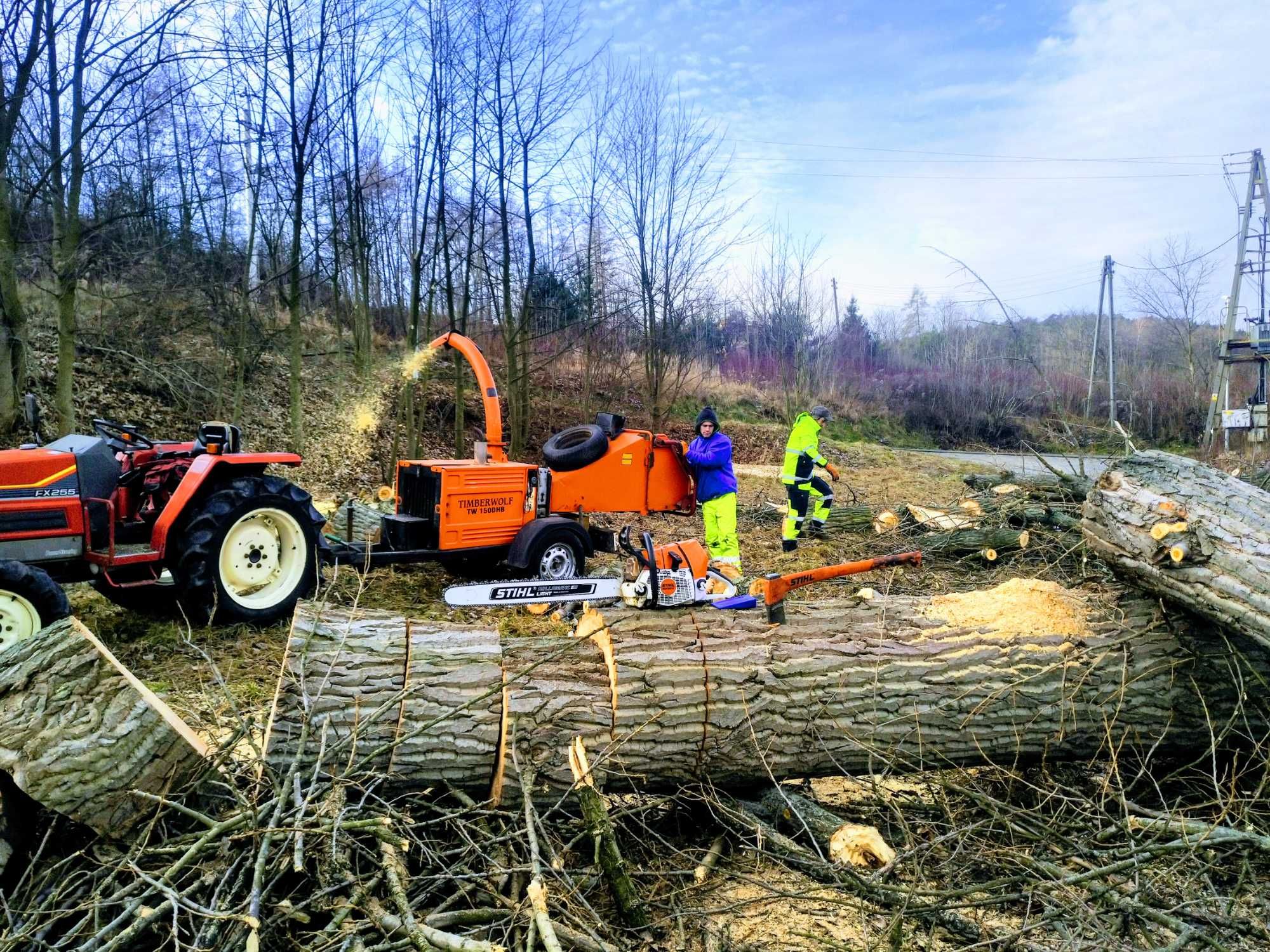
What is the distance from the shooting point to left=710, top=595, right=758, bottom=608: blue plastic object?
191 inches

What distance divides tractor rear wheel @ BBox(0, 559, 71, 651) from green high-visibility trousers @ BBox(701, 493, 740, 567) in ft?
16.6

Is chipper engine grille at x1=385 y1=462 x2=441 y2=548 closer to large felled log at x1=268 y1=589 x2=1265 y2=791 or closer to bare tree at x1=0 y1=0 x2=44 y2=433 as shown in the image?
large felled log at x1=268 y1=589 x2=1265 y2=791

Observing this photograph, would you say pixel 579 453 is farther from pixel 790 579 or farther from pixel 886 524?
pixel 886 524

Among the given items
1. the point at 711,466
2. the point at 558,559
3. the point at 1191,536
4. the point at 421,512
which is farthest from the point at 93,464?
the point at 1191,536

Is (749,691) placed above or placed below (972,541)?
above

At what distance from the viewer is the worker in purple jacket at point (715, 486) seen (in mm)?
7441

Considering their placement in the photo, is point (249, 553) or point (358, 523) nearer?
point (249, 553)

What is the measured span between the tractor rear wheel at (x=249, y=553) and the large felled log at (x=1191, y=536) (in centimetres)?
497

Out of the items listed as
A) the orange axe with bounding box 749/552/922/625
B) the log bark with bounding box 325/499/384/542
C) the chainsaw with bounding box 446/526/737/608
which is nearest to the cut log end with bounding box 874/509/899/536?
the orange axe with bounding box 749/552/922/625

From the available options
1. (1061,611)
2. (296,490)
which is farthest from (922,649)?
(296,490)

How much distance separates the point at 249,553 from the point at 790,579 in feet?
12.4

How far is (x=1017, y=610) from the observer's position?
4.00 m

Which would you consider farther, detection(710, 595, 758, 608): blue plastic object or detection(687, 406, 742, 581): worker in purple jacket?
detection(687, 406, 742, 581): worker in purple jacket

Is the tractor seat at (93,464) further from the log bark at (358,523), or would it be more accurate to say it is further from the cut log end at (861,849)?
the cut log end at (861,849)
